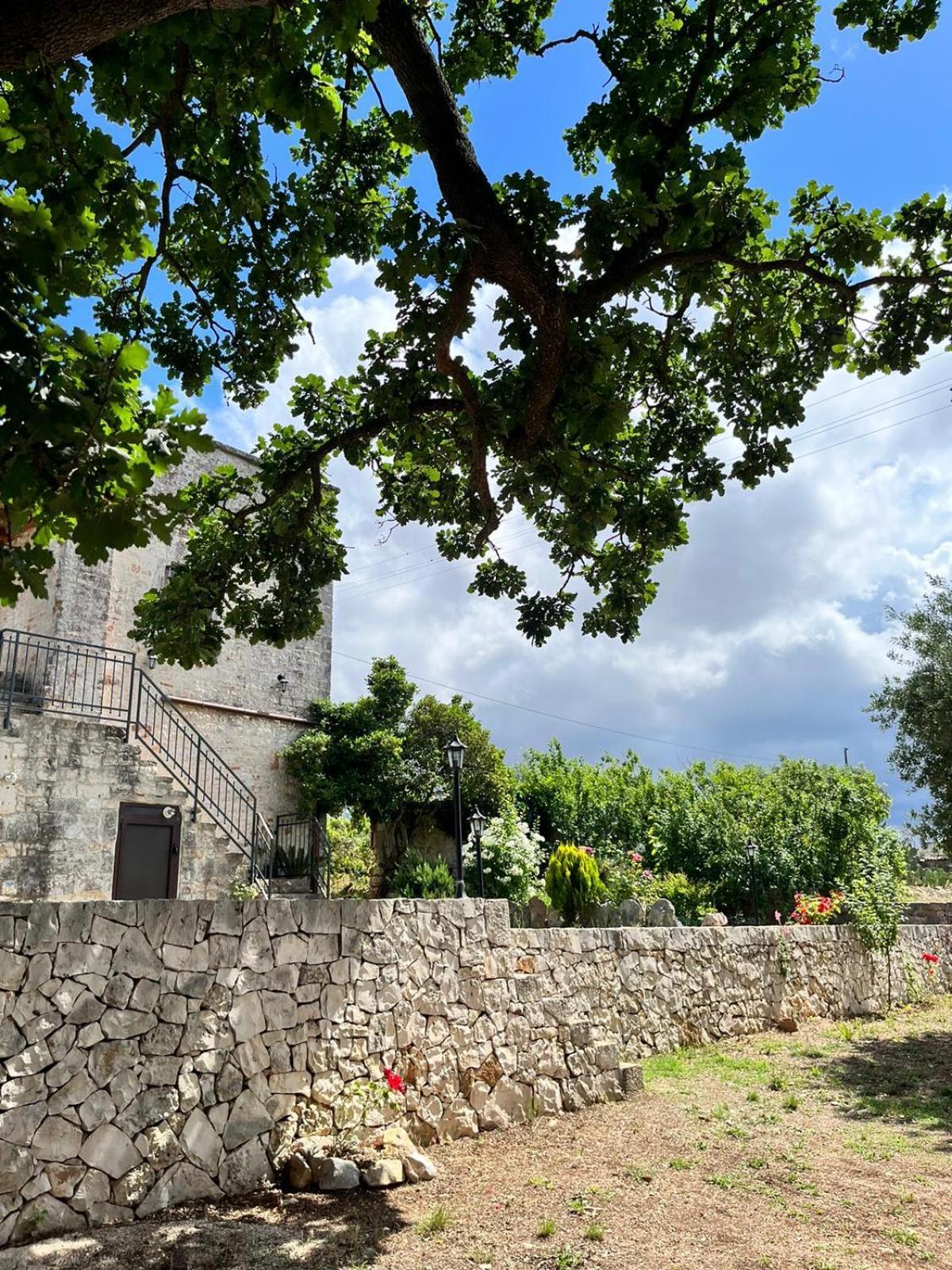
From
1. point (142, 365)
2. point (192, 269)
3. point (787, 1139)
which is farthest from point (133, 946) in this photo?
point (787, 1139)

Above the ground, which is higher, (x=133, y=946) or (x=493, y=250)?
(x=493, y=250)

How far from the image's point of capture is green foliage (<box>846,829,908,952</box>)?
14.6 meters

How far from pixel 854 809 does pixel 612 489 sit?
44.7 ft

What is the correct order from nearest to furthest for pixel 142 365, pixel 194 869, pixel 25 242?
pixel 25 242, pixel 142 365, pixel 194 869

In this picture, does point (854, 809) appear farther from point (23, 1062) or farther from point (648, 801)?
point (23, 1062)

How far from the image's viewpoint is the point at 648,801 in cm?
2039

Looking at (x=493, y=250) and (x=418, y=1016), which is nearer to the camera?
(x=493, y=250)

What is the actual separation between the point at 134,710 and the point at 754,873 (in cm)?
1209

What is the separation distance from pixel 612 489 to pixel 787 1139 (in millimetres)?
5457

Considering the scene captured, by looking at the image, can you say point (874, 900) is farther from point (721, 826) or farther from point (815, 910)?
point (721, 826)

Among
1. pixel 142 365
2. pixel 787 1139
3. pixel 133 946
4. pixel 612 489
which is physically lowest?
pixel 787 1139

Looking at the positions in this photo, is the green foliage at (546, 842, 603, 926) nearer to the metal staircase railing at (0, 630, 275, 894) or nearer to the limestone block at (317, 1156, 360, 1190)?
the metal staircase railing at (0, 630, 275, 894)

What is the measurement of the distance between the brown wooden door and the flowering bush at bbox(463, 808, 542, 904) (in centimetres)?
565

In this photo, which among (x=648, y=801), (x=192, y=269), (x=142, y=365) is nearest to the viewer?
(x=142, y=365)
